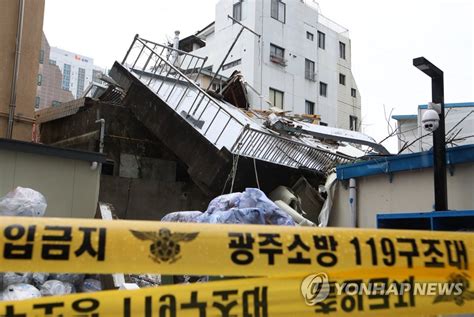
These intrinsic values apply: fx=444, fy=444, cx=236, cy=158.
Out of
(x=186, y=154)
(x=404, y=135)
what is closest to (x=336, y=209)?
(x=186, y=154)

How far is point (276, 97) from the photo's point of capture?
92.2ft

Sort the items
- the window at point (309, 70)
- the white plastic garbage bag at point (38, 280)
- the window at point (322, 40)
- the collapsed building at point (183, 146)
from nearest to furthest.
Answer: the white plastic garbage bag at point (38, 280), the collapsed building at point (183, 146), the window at point (309, 70), the window at point (322, 40)

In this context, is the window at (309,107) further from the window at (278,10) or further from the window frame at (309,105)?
the window at (278,10)

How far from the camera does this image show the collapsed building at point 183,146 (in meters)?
9.81

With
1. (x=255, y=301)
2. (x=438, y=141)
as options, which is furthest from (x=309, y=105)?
(x=255, y=301)

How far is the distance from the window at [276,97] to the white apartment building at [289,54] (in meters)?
0.04

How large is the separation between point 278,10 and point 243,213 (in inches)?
994

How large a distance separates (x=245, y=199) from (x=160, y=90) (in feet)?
19.4

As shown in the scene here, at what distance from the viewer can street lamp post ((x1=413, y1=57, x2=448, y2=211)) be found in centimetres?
552

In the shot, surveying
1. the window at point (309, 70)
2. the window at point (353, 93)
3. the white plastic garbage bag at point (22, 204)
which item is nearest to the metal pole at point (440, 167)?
the white plastic garbage bag at point (22, 204)

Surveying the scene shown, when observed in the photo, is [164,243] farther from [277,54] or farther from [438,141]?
[277,54]

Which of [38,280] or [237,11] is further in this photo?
[237,11]

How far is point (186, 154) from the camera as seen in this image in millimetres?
10203

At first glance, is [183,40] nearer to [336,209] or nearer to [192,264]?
[336,209]
